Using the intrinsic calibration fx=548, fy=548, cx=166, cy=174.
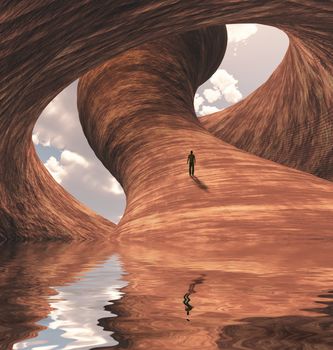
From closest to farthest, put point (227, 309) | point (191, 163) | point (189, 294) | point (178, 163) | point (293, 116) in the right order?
point (227, 309) < point (189, 294) < point (191, 163) < point (178, 163) < point (293, 116)

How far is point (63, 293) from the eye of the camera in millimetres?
3709

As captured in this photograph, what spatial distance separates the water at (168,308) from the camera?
211 cm

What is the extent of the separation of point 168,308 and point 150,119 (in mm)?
15353

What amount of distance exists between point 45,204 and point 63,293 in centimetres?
1201

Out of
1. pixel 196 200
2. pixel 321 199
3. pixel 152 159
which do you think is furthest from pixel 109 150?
pixel 321 199

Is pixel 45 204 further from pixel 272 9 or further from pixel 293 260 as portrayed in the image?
pixel 293 260

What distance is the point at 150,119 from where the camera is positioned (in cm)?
1808

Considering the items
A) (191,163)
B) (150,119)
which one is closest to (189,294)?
(191,163)

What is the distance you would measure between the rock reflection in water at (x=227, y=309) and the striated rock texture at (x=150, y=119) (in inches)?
108

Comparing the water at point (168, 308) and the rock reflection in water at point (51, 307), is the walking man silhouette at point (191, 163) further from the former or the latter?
the rock reflection in water at point (51, 307)

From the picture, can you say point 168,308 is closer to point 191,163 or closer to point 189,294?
point 189,294

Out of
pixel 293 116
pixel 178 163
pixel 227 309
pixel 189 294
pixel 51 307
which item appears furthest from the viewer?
pixel 293 116

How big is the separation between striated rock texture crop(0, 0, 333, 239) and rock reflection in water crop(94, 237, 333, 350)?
2.75m

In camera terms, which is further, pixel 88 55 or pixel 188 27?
pixel 188 27
